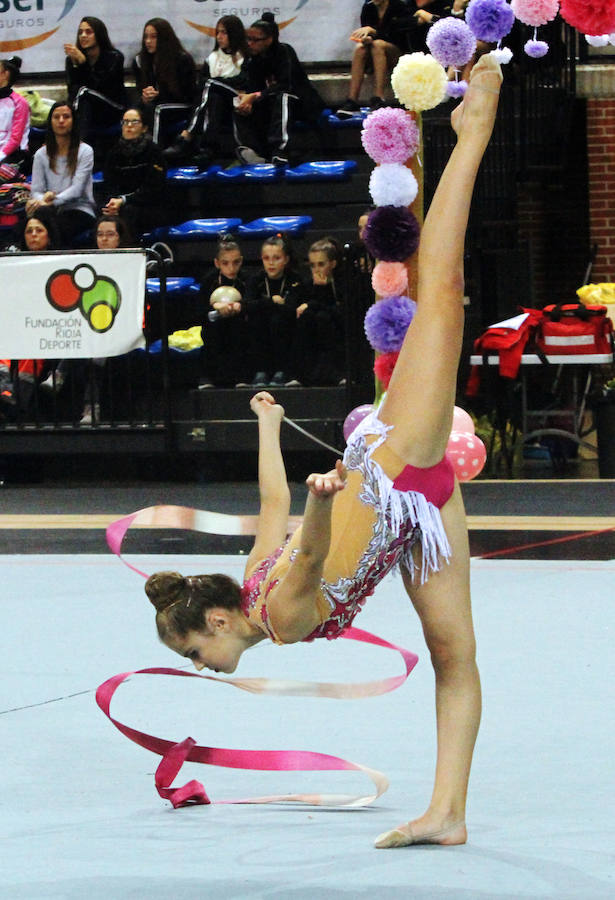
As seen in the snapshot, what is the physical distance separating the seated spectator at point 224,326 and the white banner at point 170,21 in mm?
2960

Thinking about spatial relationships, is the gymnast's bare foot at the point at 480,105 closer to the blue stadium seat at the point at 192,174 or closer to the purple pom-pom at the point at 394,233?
the purple pom-pom at the point at 394,233

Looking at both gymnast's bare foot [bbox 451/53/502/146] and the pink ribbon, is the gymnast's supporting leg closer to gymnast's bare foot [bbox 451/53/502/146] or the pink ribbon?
gymnast's bare foot [bbox 451/53/502/146]

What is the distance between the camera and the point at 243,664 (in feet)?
16.3

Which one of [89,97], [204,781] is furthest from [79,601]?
[89,97]

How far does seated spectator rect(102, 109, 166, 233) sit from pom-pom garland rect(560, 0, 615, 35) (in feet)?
25.1

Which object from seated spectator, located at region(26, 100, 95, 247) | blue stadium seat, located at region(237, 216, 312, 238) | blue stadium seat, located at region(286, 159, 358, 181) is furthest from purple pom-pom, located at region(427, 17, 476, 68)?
blue stadium seat, located at region(286, 159, 358, 181)

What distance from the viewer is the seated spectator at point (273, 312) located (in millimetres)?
9516

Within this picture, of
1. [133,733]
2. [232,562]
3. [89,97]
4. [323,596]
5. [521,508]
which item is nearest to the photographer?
[323,596]

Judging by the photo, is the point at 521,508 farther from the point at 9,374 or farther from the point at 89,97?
the point at 89,97

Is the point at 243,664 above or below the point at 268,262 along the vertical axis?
below

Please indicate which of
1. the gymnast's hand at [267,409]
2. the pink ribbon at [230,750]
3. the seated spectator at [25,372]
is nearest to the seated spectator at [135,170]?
the seated spectator at [25,372]

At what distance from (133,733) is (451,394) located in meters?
1.12

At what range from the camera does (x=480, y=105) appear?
10.5ft

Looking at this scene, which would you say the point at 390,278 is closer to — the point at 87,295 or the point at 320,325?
the point at 320,325
